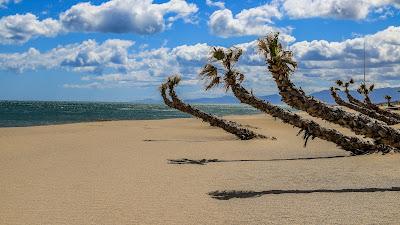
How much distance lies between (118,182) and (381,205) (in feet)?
17.2

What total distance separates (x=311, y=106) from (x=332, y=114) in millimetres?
535

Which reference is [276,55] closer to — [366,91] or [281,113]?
[281,113]

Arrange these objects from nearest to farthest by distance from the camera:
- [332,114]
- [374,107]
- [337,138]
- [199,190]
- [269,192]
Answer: [269,192] < [199,190] < [332,114] < [337,138] < [374,107]

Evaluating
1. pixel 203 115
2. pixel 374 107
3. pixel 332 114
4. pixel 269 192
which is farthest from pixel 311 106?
pixel 374 107

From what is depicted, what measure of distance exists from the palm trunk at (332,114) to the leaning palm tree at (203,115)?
1072cm

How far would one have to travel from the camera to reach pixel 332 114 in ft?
35.3

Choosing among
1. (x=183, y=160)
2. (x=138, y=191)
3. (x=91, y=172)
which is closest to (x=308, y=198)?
(x=138, y=191)

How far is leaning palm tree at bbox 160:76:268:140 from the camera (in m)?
23.1

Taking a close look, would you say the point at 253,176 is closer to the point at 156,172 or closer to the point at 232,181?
the point at 232,181

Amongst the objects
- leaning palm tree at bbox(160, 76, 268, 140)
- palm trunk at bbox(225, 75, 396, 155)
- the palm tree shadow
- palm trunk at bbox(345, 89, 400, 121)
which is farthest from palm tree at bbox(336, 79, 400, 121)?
the palm tree shadow

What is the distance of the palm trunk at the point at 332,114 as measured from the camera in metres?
10.0

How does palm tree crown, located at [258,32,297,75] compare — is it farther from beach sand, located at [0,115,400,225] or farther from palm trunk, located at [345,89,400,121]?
palm trunk, located at [345,89,400,121]

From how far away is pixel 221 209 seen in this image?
7.16 metres

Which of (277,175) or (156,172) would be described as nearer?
(277,175)
